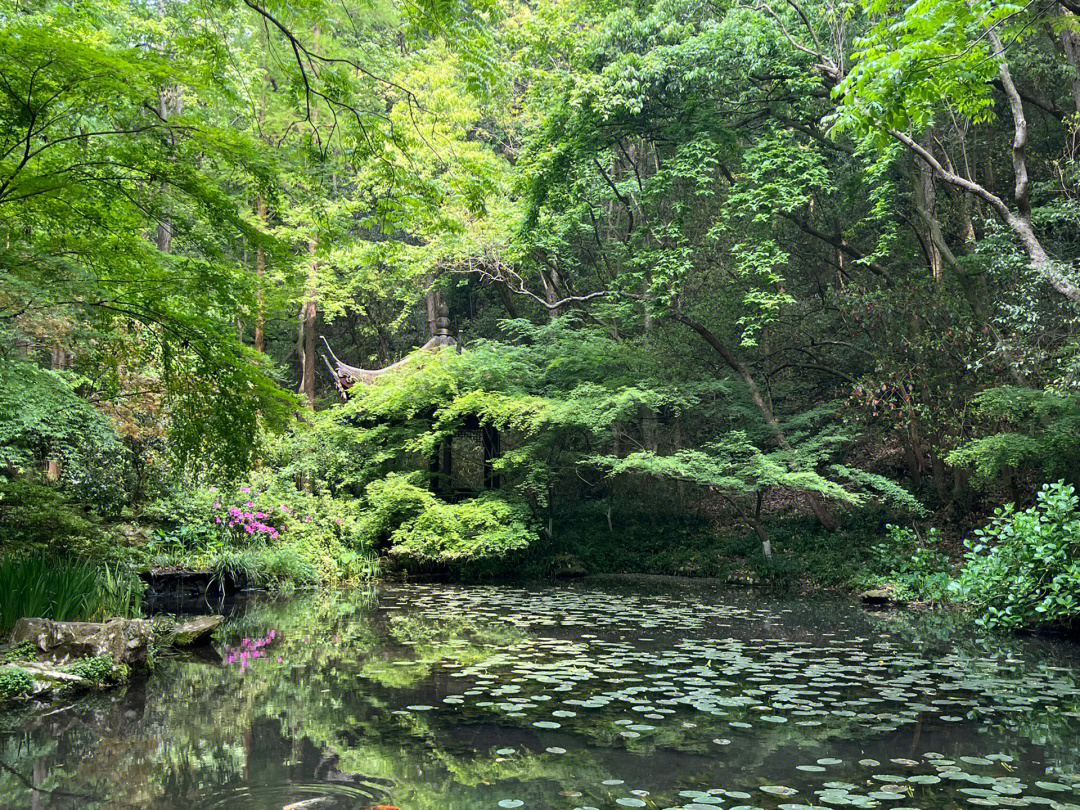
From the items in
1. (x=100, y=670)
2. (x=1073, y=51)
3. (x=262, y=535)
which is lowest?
(x=100, y=670)

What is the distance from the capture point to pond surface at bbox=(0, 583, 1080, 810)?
2822mm

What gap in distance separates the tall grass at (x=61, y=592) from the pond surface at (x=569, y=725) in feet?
2.44

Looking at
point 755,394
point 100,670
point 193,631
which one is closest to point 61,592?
point 100,670

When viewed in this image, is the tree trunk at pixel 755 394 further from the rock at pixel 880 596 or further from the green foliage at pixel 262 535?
the green foliage at pixel 262 535

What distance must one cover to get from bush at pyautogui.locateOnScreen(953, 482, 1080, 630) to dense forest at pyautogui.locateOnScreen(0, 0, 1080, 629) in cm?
4

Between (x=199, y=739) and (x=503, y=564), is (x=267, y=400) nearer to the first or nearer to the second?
(x=199, y=739)

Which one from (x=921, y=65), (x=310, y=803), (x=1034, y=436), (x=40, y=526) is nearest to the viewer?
(x=310, y=803)

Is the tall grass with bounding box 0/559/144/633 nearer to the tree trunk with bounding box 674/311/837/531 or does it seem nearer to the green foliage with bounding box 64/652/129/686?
the green foliage with bounding box 64/652/129/686

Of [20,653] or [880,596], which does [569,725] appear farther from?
[880,596]

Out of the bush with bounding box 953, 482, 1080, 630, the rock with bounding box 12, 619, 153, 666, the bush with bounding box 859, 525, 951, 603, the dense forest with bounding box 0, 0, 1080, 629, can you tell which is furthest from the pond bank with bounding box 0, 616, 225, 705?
the bush with bounding box 859, 525, 951, 603

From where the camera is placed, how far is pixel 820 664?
16.9 feet

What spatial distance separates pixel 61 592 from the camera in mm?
5086

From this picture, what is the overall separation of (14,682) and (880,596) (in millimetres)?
8277

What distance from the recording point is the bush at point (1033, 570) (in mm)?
6258
